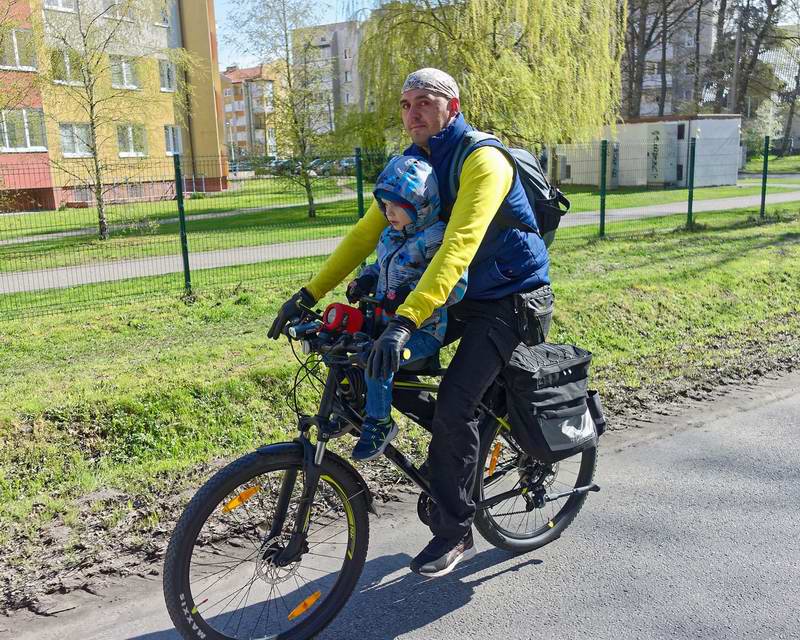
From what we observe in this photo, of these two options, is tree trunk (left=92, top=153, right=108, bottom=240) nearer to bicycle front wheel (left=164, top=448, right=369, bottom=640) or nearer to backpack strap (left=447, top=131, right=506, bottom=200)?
bicycle front wheel (left=164, top=448, right=369, bottom=640)

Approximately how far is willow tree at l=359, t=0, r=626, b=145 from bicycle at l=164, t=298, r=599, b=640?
1306cm

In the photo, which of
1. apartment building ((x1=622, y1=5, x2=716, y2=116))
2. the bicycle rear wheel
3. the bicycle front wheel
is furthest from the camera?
apartment building ((x1=622, y1=5, x2=716, y2=116))

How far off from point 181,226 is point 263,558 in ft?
26.8

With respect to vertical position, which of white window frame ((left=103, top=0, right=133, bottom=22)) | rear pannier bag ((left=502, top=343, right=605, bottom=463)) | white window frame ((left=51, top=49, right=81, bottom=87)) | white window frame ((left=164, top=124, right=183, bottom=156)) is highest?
white window frame ((left=103, top=0, right=133, bottom=22))

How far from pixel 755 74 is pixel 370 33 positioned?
53.5m

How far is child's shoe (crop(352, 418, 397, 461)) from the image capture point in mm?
3139

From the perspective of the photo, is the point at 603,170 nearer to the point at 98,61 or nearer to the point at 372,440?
the point at 372,440

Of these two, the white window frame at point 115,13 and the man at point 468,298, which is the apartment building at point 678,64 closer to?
the white window frame at point 115,13

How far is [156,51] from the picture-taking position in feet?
76.0

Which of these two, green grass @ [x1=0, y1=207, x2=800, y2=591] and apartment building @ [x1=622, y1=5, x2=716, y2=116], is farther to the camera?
apartment building @ [x1=622, y1=5, x2=716, y2=116]

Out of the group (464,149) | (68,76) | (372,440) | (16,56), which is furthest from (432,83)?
(68,76)

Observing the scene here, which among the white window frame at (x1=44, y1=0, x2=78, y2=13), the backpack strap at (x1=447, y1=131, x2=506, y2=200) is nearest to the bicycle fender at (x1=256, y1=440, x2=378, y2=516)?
the backpack strap at (x1=447, y1=131, x2=506, y2=200)

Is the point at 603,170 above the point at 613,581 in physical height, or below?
above

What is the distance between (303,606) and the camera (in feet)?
10.7
